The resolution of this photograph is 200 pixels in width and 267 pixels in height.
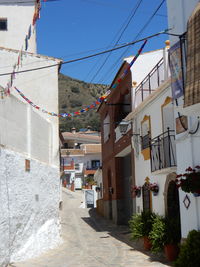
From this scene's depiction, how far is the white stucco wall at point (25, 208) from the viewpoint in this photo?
44.0 ft

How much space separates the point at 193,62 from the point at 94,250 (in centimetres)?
962

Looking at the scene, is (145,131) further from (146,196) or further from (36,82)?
(36,82)

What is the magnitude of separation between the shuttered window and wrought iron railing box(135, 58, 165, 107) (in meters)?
7.10

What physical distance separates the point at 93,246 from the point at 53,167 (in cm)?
388

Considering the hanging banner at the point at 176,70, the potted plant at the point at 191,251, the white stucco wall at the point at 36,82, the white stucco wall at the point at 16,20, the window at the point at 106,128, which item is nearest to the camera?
the potted plant at the point at 191,251

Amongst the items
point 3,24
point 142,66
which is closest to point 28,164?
point 142,66

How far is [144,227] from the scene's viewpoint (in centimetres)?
1573

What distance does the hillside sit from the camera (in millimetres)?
94375

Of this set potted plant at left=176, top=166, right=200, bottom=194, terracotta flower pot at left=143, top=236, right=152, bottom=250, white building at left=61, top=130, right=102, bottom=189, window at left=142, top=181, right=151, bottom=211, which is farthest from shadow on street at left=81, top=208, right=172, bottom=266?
white building at left=61, top=130, right=102, bottom=189

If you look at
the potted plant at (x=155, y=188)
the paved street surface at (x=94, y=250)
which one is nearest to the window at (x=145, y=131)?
the potted plant at (x=155, y=188)

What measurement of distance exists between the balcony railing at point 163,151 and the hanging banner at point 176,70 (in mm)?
2752

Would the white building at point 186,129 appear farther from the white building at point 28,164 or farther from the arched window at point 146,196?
the arched window at point 146,196

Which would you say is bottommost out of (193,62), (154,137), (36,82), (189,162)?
(189,162)

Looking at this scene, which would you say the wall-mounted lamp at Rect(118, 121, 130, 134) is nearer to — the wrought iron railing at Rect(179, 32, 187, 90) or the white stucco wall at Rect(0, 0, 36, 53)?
the wrought iron railing at Rect(179, 32, 187, 90)
